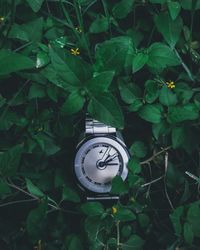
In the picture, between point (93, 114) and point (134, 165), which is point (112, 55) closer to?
point (93, 114)

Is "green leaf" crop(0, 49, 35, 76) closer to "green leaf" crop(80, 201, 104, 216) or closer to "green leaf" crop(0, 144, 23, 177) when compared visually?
"green leaf" crop(0, 144, 23, 177)

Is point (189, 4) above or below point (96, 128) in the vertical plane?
above

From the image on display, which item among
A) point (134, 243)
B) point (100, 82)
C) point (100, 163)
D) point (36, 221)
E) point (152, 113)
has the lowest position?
point (134, 243)

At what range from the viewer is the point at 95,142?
3.78 feet

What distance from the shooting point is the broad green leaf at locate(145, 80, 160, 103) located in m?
1.17

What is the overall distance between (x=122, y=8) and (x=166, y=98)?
0.27 m

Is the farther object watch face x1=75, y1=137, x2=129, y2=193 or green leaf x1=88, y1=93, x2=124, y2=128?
watch face x1=75, y1=137, x2=129, y2=193

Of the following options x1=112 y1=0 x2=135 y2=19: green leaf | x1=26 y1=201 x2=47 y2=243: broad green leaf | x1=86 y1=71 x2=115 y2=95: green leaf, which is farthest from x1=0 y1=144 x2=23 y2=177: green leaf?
x1=112 y1=0 x2=135 y2=19: green leaf

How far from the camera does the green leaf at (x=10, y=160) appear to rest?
109cm

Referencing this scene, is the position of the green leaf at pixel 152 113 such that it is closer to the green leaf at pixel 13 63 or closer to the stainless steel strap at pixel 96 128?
the stainless steel strap at pixel 96 128

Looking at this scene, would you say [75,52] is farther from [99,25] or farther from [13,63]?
[13,63]

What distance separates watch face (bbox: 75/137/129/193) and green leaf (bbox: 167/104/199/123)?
15 centimetres

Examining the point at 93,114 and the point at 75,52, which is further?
the point at 75,52

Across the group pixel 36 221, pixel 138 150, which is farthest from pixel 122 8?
pixel 36 221
